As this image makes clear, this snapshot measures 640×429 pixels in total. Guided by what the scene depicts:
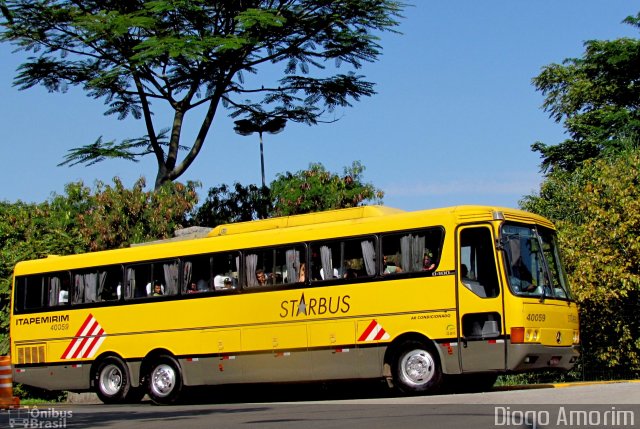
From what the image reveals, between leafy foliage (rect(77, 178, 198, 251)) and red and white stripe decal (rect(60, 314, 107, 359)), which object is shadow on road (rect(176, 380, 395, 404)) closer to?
red and white stripe decal (rect(60, 314, 107, 359))

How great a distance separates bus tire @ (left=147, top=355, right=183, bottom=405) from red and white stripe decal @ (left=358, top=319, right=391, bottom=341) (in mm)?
4483

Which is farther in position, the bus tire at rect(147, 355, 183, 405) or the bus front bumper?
the bus tire at rect(147, 355, 183, 405)

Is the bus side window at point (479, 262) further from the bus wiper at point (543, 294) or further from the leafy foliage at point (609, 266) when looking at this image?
the leafy foliage at point (609, 266)

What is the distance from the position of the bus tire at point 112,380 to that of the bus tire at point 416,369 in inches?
255

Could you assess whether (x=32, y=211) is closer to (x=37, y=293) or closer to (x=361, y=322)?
(x=37, y=293)

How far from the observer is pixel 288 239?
64.5ft

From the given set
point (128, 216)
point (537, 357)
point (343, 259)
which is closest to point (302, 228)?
point (343, 259)

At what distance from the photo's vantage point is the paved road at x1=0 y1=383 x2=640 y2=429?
11906 millimetres

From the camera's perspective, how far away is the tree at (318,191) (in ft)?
110

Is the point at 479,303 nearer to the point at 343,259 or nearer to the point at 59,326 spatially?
the point at 343,259

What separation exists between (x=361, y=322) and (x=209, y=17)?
1710 cm

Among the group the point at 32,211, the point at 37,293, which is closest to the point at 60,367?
the point at 37,293

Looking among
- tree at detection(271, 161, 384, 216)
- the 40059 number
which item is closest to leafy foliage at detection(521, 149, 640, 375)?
tree at detection(271, 161, 384, 216)

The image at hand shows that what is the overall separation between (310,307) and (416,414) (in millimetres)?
5983
